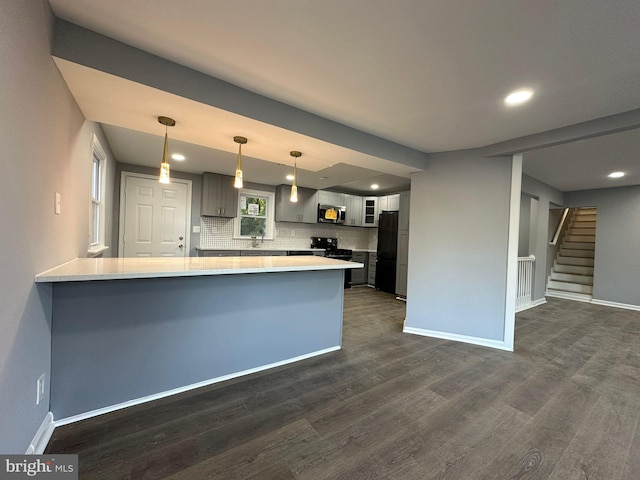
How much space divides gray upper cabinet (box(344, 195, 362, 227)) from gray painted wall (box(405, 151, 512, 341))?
308 centimetres

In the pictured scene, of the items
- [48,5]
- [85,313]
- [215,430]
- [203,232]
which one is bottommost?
[215,430]

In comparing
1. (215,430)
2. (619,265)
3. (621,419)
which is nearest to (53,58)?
(215,430)

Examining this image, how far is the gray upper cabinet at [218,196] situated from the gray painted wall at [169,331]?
3.12 meters

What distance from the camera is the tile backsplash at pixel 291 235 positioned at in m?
5.21

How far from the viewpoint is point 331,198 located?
637cm

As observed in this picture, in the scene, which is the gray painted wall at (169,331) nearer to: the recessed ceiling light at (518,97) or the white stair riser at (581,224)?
the recessed ceiling light at (518,97)

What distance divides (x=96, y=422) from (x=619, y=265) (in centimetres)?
824

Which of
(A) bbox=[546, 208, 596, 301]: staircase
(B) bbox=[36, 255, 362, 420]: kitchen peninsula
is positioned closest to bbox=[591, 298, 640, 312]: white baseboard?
(A) bbox=[546, 208, 596, 301]: staircase

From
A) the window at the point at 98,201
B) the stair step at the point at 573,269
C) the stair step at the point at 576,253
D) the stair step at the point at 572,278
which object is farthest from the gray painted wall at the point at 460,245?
the stair step at the point at 576,253

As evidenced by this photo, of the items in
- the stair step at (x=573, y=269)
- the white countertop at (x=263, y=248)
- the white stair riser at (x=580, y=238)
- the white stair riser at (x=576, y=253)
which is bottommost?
the stair step at (x=573, y=269)

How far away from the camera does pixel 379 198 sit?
22.0ft

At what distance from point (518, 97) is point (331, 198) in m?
4.53

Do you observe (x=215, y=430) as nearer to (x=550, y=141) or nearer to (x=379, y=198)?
(x=550, y=141)

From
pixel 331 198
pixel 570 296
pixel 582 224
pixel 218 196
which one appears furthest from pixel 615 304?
pixel 218 196
